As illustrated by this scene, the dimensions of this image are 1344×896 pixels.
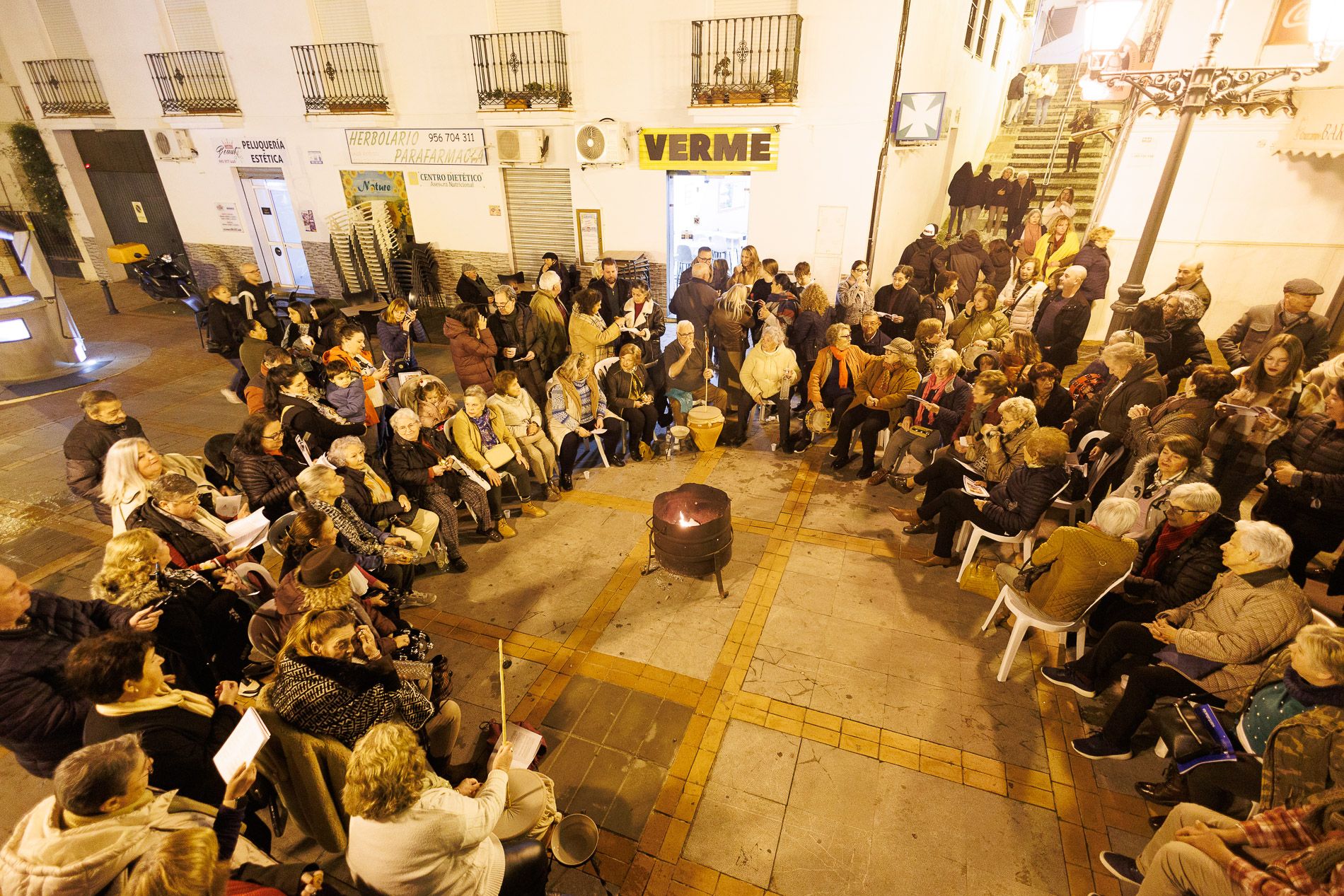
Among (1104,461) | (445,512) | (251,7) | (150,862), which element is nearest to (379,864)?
(150,862)

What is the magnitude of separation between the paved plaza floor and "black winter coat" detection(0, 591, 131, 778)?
50.1 inches

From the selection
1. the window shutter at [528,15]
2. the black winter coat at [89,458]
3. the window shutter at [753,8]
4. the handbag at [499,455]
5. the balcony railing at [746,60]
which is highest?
the window shutter at [528,15]

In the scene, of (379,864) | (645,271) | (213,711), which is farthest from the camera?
(645,271)

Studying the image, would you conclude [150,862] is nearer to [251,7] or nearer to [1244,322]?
[1244,322]

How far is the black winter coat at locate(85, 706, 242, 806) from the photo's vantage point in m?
2.69

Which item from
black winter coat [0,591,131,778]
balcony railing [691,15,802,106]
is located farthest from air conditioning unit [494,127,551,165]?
black winter coat [0,591,131,778]

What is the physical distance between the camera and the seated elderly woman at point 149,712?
2582 mm

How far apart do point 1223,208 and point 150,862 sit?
46.3 feet

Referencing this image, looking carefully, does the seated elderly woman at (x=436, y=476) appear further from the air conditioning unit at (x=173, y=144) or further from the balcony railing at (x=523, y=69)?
the air conditioning unit at (x=173, y=144)

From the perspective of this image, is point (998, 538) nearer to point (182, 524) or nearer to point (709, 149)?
point (182, 524)

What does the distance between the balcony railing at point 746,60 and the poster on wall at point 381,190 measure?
6929 mm

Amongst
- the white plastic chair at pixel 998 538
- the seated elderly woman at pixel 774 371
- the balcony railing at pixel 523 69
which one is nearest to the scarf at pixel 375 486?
the seated elderly woman at pixel 774 371

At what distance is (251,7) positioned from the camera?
41.8ft

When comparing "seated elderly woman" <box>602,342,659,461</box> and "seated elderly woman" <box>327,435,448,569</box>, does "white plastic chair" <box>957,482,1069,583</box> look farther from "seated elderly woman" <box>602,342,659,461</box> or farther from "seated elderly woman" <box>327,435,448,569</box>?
"seated elderly woman" <box>327,435,448,569</box>
